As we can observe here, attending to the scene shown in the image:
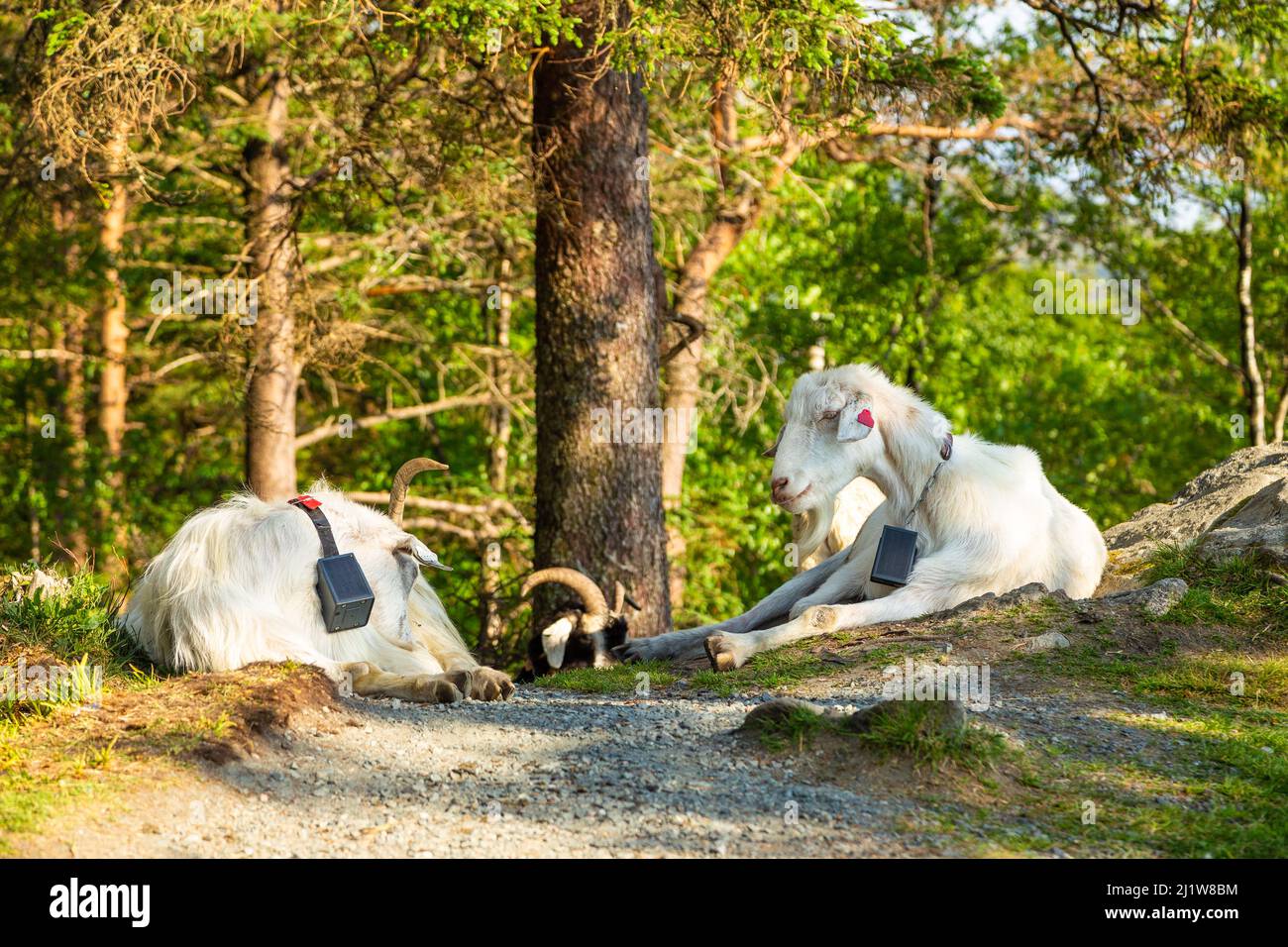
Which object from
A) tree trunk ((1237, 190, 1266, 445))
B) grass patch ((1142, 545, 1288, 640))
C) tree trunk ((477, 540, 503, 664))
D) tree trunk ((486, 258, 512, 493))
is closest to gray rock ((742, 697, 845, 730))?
grass patch ((1142, 545, 1288, 640))

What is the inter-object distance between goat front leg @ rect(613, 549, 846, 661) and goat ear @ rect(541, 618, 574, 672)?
0.34 m

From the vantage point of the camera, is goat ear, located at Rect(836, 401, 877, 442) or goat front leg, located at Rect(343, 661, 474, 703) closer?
goat front leg, located at Rect(343, 661, 474, 703)

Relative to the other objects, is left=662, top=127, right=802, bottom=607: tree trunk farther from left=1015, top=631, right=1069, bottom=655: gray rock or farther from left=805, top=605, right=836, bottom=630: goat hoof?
left=1015, top=631, right=1069, bottom=655: gray rock

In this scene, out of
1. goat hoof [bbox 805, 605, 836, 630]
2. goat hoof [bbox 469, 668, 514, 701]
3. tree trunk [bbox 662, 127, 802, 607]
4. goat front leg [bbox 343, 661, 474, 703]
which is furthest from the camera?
tree trunk [bbox 662, 127, 802, 607]

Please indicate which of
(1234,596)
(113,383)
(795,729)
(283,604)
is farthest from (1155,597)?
(113,383)

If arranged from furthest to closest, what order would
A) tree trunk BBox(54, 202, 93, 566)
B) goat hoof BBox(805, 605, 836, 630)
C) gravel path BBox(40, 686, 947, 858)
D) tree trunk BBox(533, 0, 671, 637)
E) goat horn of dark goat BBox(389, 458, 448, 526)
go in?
tree trunk BBox(54, 202, 93, 566) < tree trunk BBox(533, 0, 671, 637) < goat hoof BBox(805, 605, 836, 630) < goat horn of dark goat BBox(389, 458, 448, 526) < gravel path BBox(40, 686, 947, 858)

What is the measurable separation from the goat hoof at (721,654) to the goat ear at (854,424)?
1298 millimetres

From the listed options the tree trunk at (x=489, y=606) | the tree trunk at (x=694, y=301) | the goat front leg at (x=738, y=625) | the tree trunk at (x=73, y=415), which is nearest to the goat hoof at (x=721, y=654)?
the goat front leg at (x=738, y=625)

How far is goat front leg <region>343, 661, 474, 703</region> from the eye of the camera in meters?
5.80

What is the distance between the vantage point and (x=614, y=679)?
272 inches

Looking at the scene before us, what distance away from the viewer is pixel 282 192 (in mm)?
13820

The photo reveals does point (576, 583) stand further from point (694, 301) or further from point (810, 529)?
point (694, 301)

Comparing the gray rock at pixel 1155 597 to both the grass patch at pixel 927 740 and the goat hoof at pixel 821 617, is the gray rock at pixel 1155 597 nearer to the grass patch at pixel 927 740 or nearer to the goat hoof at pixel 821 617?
the goat hoof at pixel 821 617

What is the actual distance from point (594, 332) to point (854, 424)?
238 cm
